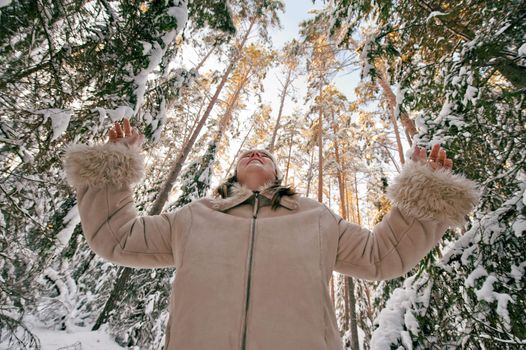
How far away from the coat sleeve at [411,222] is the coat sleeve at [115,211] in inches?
44.2

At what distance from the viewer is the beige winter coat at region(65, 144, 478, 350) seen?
1.39 m

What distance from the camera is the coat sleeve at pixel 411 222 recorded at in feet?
5.39

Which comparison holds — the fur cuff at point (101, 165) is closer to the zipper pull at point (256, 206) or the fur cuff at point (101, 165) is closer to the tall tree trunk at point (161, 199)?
the zipper pull at point (256, 206)

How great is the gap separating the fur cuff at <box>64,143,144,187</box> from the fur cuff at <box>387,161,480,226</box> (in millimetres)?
1606

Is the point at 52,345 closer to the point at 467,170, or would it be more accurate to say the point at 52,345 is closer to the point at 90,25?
the point at 90,25

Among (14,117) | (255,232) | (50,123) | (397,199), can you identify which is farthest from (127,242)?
(14,117)

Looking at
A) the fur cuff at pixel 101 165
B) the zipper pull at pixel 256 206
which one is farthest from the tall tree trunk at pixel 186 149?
the zipper pull at pixel 256 206

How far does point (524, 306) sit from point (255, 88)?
12.7 meters

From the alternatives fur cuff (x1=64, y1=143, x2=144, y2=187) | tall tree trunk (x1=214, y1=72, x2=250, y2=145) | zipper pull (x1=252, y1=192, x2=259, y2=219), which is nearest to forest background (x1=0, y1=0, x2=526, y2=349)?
fur cuff (x1=64, y1=143, x2=144, y2=187)

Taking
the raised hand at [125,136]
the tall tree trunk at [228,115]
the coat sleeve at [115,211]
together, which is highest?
the tall tree trunk at [228,115]

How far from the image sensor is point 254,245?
1649 millimetres

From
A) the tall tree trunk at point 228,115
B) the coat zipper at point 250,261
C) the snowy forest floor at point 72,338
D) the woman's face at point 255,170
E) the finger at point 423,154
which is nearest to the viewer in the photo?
the coat zipper at point 250,261

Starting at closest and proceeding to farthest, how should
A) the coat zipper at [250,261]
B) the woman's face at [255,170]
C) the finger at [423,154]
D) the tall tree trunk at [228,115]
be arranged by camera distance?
the coat zipper at [250,261] < the finger at [423,154] < the woman's face at [255,170] < the tall tree trunk at [228,115]

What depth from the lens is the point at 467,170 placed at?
319 cm
